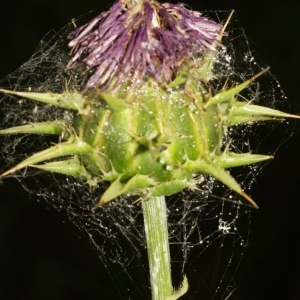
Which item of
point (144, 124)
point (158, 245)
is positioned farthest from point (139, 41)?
point (158, 245)

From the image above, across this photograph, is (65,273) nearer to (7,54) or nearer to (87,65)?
(7,54)

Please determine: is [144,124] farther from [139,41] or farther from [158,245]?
[158,245]

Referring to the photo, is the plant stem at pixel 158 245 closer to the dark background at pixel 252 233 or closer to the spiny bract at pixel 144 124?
the spiny bract at pixel 144 124

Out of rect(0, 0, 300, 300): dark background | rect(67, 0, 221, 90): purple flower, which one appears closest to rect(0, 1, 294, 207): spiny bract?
rect(67, 0, 221, 90): purple flower

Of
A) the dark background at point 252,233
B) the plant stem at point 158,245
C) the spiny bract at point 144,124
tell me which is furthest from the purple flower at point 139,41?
the dark background at point 252,233

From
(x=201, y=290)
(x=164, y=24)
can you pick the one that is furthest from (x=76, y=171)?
(x=201, y=290)

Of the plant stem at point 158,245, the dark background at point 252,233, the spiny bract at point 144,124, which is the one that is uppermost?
the spiny bract at point 144,124

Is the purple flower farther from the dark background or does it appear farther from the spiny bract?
the dark background
